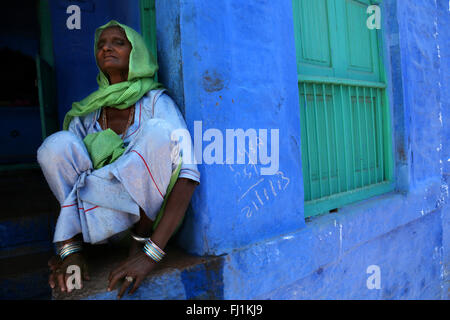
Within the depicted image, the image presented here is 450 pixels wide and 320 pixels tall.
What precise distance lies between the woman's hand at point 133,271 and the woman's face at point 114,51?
96 centimetres

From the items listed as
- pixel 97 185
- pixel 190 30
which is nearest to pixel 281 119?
pixel 190 30

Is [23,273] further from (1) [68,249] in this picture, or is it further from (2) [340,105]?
(2) [340,105]

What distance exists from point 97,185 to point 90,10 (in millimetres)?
2231

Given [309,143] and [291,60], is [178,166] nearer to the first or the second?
[291,60]

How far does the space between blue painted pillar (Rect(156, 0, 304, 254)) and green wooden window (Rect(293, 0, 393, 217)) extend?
36 cm

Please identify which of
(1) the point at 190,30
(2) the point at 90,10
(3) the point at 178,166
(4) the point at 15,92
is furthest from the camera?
(4) the point at 15,92

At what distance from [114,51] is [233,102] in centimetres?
67

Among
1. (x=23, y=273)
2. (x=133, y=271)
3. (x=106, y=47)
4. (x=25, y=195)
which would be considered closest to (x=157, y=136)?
(x=133, y=271)

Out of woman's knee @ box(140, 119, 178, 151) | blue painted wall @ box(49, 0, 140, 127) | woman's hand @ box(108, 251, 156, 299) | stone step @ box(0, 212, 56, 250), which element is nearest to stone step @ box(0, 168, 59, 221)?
stone step @ box(0, 212, 56, 250)

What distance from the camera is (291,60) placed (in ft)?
6.55

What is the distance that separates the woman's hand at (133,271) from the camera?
4.38ft

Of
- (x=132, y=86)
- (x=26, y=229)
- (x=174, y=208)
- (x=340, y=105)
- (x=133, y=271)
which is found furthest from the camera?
(x=340, y=105)

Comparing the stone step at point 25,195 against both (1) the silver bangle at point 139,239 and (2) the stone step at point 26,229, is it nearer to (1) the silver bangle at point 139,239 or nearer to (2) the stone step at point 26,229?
(2) the stone step at point 26,229

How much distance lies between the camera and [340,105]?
2600 mm
